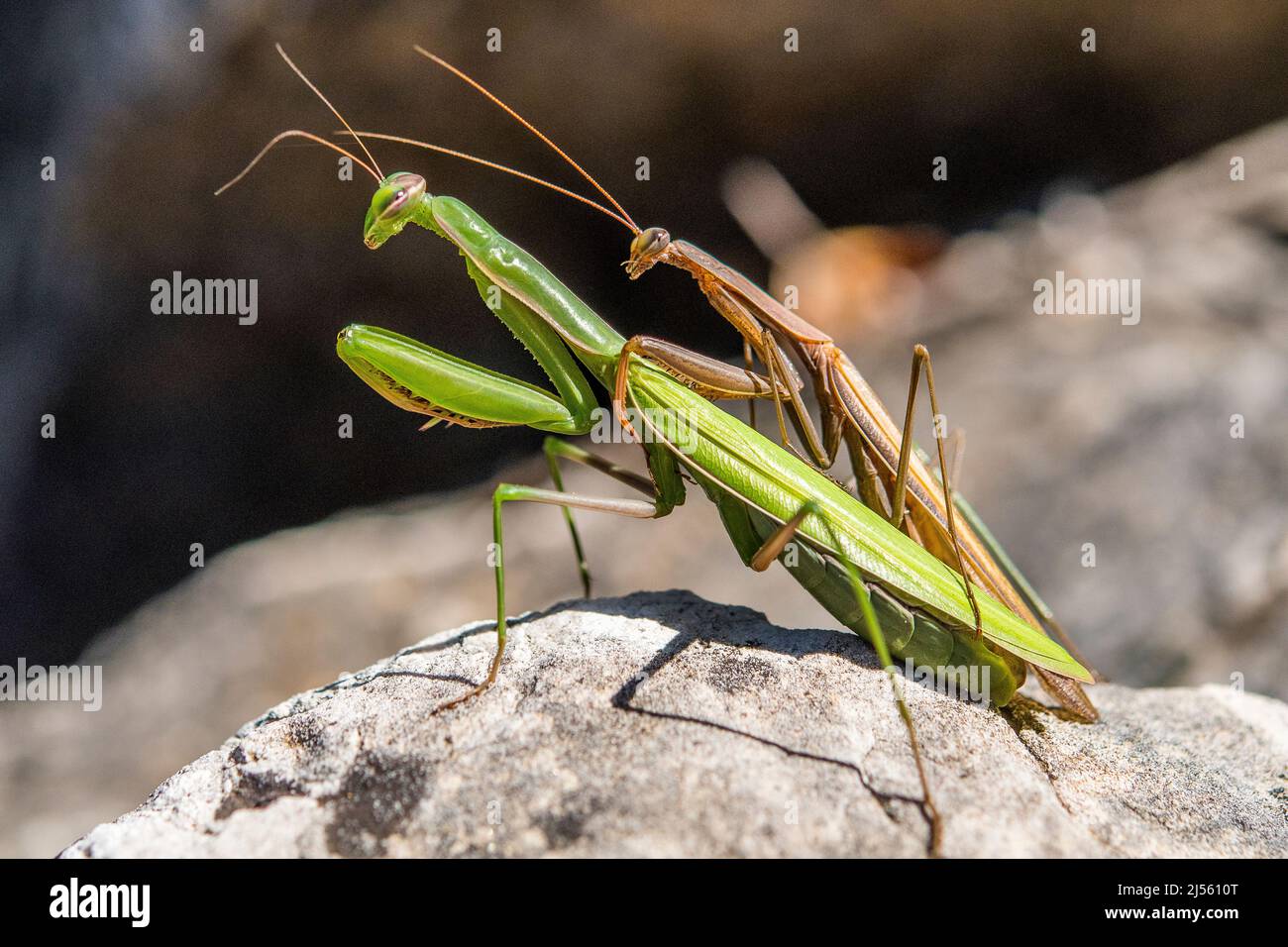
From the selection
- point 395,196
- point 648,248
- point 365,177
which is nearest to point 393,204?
point 395,196

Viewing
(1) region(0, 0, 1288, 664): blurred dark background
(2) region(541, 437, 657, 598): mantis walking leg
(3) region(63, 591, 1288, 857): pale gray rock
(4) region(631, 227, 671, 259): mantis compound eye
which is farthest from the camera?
(1) region(0, 0, 1288, 664): blurred dark background

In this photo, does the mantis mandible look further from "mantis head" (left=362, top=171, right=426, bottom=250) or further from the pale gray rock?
the pale gray rock

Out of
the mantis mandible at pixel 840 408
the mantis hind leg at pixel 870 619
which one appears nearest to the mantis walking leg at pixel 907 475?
the mantis mandible at pixel 840 408

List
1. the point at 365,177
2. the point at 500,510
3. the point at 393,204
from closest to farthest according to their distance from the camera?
the point at 500,510 → the point at 393,204 → the point at 365,177

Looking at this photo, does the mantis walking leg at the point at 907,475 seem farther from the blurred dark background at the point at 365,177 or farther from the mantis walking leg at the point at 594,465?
the blurred dark background at the point at 365,177

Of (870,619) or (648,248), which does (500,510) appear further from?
(870,619)

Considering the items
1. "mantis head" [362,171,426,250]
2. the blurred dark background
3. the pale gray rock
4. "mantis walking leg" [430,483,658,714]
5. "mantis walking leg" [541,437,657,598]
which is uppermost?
the blurred dark background

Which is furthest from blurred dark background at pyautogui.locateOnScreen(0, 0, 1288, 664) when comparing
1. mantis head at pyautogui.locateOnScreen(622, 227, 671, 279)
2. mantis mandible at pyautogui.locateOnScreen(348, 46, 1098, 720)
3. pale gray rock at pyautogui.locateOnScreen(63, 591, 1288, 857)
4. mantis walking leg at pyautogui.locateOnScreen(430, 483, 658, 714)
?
pale gray rock at pyautogui.locateOnScreen(63, 591, 1288, 857)
